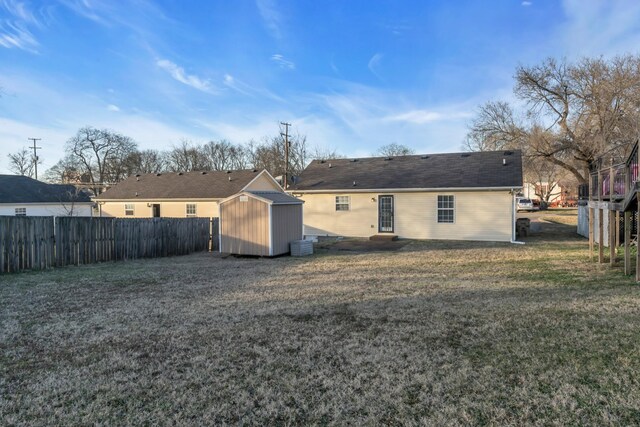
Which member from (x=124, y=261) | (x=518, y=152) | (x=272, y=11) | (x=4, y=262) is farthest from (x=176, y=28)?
(x=518, y=152)

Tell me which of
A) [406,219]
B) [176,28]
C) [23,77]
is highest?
[176,28]

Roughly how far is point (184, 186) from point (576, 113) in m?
26.9

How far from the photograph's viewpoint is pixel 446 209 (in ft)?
54.2

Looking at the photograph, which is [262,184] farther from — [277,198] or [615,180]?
[615,180]

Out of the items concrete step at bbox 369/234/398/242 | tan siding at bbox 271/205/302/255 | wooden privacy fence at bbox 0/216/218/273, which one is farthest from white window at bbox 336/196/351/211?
wooden privacy fence at bbox 0/216/218/273

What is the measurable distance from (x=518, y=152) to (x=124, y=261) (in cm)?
1617

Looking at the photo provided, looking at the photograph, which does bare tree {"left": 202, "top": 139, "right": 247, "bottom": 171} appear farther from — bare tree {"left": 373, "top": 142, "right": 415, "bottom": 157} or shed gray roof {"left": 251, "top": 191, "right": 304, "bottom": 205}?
shed gray roof {"left": 251, "top": 191, "right": 304, "bottom": 205}

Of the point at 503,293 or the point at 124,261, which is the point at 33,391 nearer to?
the point at 503,293

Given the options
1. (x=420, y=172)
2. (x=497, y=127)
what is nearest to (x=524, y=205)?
(x=497, y=127)

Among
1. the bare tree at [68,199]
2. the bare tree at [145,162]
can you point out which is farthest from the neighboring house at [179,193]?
the bare tree at [145,162]

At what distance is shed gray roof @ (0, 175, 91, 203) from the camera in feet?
91.6

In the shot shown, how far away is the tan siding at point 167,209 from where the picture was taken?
75.9ft

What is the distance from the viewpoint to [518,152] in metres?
17.4

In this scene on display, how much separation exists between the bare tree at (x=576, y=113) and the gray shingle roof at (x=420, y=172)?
466 inches
